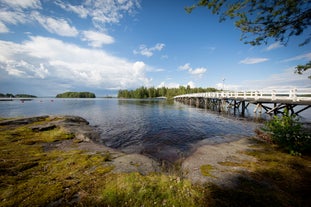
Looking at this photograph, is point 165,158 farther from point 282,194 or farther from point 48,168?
point 48,168

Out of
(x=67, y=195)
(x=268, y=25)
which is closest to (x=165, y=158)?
(x=67, y=195)

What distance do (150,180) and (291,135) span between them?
25.4 ft

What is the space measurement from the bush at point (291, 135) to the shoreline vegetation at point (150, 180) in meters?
0.43

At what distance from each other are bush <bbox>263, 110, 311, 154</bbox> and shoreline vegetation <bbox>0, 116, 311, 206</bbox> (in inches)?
16.8

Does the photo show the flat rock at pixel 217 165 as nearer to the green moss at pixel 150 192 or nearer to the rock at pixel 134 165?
the green moss at pixel 150 192

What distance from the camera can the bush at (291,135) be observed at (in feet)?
21.2

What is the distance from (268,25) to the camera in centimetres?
698

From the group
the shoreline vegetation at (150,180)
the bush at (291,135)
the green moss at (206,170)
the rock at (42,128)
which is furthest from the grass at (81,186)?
the rock at (42,128)

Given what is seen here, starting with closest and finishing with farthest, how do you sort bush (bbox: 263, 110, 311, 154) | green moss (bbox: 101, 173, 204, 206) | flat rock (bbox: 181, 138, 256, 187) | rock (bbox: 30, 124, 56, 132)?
green moss (bbox: 101, 173, 204, 206)
flat rock (bbox: 181, 138, 256, 187)
bush (bbox: 263, 110, 311, 154)
rock (bbox: 30, 124, 56, 132)

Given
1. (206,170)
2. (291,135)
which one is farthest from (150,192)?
(291,135)

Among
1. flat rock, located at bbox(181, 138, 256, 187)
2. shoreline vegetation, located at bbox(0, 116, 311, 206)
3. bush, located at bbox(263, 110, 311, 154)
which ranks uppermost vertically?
bush, located at bbox(263, 110, 311, 154)

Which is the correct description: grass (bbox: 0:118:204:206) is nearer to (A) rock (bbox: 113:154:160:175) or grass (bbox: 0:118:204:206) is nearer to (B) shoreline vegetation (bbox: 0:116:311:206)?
(B) shoreline vegetation (bbox: 0:116:311:206)

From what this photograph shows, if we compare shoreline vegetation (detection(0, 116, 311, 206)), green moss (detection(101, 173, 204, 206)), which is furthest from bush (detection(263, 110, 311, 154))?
green moss (detection(101, 173, 204, 206))

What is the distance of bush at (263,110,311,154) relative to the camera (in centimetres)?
648
